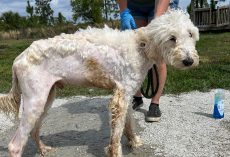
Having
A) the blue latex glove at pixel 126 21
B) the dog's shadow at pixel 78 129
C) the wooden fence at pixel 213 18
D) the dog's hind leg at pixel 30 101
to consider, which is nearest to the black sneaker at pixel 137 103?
the dog's shadow at pixel 78 129

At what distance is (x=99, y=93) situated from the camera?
800 centimetres

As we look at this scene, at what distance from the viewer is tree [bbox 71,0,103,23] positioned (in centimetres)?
2967

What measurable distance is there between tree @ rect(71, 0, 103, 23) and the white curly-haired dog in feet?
83.1

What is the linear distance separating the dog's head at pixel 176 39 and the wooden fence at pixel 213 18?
2212 cm

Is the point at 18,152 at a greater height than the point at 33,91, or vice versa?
the point at 33,91

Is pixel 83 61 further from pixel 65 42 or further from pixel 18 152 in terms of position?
pixel 18 152

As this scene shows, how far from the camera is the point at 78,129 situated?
18.7 feet

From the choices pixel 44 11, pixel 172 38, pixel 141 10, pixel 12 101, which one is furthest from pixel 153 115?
pixel 44 11

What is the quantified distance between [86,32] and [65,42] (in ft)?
1.05

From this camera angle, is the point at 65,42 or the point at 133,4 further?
the point at 133,4

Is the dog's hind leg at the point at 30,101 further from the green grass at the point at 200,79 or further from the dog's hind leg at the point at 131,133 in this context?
the green grass at the point at 200,79

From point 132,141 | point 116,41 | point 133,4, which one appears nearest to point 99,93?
point 133,4

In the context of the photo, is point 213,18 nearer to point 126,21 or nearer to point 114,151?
point 126,21

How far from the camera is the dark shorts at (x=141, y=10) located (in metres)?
5.82
